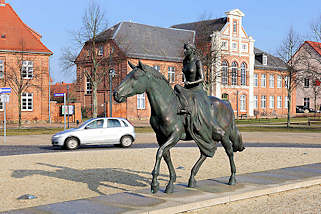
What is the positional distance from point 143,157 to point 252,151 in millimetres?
5371

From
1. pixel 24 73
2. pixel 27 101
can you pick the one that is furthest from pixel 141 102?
pixel 24 73

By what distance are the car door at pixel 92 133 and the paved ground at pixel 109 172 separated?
2.77 metres

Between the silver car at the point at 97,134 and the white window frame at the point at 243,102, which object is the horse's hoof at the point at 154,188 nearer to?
the silver car at the point at 97,134

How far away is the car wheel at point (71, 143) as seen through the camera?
67.7 ft

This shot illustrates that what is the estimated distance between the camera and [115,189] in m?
9.67

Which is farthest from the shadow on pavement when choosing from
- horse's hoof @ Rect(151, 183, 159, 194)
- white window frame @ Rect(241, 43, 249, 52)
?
white window frame @ Rect(241, 43, 249, 52)

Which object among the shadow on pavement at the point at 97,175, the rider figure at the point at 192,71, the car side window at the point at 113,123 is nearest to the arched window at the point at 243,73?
the car side window at the point at 113,123

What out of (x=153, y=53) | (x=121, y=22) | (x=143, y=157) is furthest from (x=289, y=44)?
(x=143, y=157)

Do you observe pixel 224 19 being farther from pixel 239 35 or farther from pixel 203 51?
pixel 203 51

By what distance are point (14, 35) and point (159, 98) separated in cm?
4292

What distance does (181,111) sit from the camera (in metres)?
8.30

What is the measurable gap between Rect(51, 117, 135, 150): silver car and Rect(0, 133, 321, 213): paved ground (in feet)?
8.88

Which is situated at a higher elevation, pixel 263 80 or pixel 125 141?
pixel 263 80

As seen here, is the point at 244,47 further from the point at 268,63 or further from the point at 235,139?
the point at 235,139
